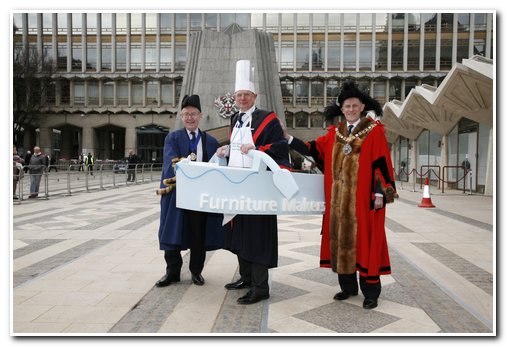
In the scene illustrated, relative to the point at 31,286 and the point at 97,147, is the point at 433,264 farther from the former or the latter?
the point at 97,147

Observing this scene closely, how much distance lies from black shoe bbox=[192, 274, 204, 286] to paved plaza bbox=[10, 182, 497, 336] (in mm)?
112

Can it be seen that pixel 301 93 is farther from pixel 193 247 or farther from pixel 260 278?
pixel 260 278

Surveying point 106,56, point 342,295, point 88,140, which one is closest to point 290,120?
point 106,56

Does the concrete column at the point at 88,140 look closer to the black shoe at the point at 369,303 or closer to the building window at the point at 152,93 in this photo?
the building window at the point at 152,93

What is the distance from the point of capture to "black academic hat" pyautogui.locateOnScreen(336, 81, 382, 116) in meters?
3.95

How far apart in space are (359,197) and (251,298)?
133cm

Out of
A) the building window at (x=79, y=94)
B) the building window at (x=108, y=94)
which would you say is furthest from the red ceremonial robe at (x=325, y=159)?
the building window at (x=79, y=94)

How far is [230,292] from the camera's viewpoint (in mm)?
4266

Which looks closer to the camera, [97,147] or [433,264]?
[433,264]

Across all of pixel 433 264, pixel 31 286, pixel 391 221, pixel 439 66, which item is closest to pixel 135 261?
pixel 31 286

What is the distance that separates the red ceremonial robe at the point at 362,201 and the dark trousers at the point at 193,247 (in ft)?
4.62

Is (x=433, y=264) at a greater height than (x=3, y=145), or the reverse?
(x=3, y=145)

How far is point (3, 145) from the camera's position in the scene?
8.77 feet
